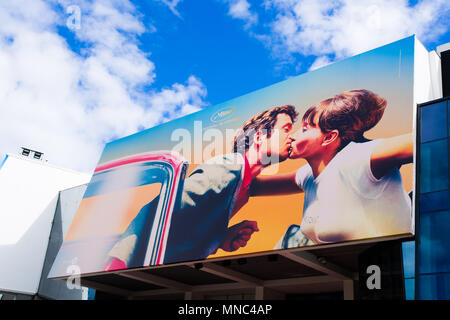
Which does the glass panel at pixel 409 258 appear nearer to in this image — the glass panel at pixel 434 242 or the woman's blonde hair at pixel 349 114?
the glass panel at pixel 434 242

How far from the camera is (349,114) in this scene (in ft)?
47.5

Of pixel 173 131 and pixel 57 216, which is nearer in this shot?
pixel 173 131

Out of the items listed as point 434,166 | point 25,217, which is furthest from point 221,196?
point 25,217

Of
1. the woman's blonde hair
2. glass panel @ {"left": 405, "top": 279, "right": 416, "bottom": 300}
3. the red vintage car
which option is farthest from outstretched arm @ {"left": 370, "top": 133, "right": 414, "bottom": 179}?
the red vintage car

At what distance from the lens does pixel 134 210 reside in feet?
61.9

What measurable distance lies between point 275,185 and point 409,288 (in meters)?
5.26

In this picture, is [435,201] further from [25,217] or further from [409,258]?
[25,217]

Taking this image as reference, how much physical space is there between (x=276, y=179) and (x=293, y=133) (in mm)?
1802

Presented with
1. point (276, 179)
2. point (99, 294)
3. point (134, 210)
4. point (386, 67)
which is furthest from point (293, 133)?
point (99, 294)

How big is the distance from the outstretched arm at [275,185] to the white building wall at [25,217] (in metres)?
16.2

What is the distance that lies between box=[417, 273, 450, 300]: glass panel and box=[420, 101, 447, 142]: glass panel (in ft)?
13.6

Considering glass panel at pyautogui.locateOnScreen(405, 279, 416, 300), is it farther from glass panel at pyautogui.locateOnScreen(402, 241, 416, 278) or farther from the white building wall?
the white building wall

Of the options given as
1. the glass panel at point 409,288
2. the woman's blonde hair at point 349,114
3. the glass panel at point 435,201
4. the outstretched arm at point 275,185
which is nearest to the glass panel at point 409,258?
the glass panel at point 409,288
